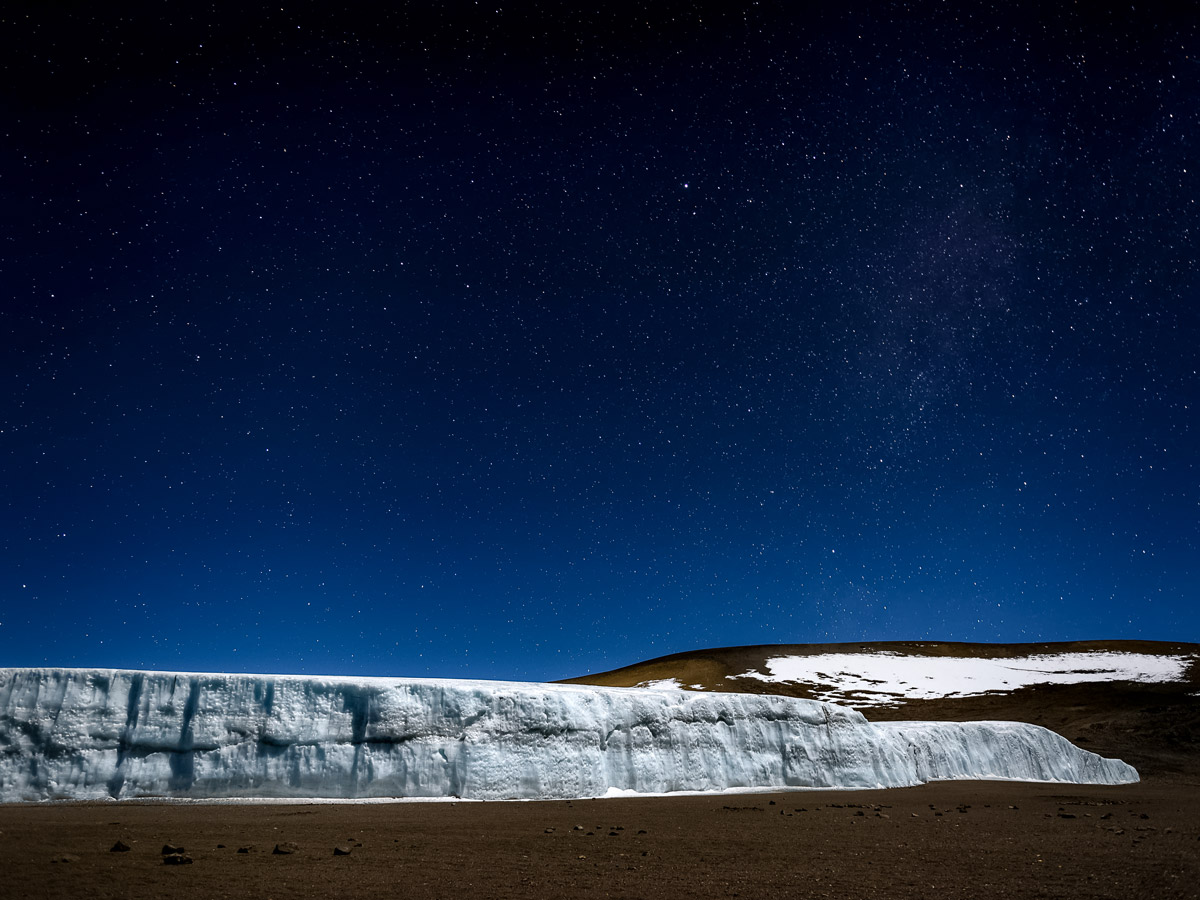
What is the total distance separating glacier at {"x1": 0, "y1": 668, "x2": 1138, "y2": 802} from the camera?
38.5 ft

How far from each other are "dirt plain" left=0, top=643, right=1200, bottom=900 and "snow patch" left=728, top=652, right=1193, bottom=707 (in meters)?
31.8

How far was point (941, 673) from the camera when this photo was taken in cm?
4809

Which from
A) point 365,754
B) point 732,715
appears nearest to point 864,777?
point 732,715

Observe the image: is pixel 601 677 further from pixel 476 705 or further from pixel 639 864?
pixel 639 864

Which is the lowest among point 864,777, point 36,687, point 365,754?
point 864,777

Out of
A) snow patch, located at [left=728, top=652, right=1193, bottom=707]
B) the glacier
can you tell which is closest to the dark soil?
the glacier

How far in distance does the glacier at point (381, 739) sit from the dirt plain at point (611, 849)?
781mm

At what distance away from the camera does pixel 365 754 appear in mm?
12922

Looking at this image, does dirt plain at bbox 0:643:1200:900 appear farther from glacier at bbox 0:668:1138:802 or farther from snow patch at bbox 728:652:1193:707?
snow patch at bbox 728:652:1193:707

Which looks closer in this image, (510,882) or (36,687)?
(510,882)

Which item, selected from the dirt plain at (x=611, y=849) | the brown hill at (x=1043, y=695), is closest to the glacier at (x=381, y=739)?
the dirt plain at (x=611, y=849)

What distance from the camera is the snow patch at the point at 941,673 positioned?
43.7 m

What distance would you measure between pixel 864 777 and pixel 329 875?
48.2 ft

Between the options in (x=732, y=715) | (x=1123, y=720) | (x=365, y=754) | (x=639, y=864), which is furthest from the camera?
(x=1123, y=720)
